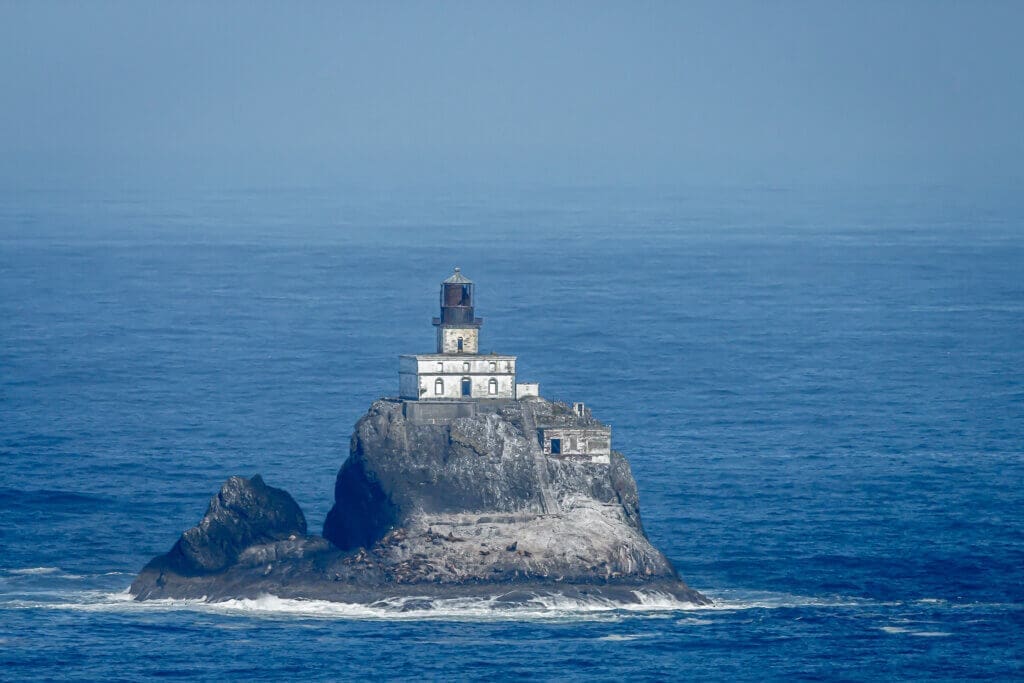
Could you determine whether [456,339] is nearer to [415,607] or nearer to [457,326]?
[457,326]

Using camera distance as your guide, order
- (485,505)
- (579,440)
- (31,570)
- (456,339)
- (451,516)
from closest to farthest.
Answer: (451,516) < (485,505) < (579,440) < (31,570) < (456,339)

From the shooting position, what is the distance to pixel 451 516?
124m

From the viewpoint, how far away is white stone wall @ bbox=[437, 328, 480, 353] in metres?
131

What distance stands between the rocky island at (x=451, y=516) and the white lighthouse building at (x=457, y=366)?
2.6 inches

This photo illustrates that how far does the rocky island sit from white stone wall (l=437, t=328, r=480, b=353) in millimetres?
68

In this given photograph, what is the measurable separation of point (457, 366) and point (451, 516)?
353 inches

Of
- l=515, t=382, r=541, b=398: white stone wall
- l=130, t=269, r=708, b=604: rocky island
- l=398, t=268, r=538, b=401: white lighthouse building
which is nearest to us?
l=130, t=269, r=708, b=604: rocky island

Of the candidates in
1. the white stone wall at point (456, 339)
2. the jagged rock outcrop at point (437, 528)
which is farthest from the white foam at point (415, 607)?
the white stone wall at point (456, 339)

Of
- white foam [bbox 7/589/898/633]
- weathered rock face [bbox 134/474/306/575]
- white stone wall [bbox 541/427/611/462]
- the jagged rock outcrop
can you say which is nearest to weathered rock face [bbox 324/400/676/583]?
the jagged rock outcrop

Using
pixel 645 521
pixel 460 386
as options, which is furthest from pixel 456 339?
pixel 645 521

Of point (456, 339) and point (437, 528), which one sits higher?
point (456, 339)

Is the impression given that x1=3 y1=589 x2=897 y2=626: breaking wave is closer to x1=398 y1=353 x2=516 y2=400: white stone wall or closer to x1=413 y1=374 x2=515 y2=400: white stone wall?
x1=413 y1=374 x2=515 y2=400: white stone wall

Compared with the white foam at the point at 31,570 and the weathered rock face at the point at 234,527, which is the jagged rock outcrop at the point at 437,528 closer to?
the weathered rock face at the point at 234,527

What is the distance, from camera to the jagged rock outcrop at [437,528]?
12150cm
